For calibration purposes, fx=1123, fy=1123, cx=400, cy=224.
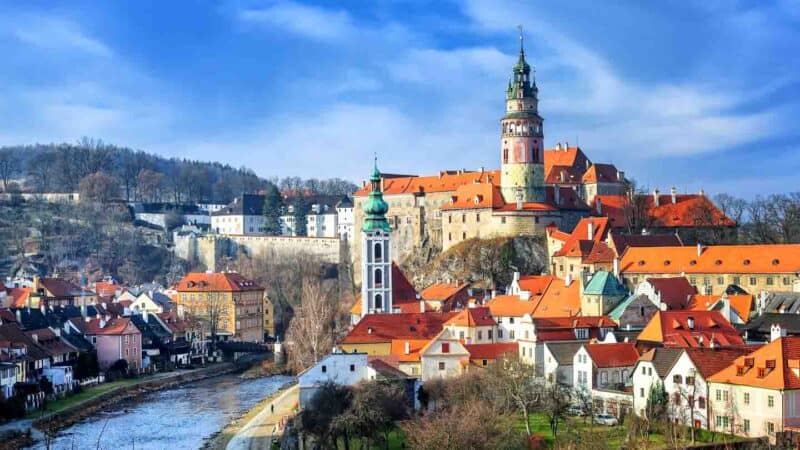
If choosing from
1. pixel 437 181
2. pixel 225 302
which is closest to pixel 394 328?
pixel 225 302

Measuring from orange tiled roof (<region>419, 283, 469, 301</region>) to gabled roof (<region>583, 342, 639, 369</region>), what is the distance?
20.1 metres

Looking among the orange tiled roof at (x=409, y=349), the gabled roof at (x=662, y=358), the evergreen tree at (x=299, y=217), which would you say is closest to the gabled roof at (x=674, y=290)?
the orange tiled roof at (x=409, y=349)

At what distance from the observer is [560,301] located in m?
50.1

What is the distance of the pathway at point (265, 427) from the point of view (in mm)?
38781

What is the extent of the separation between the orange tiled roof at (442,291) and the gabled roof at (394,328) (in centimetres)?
1029

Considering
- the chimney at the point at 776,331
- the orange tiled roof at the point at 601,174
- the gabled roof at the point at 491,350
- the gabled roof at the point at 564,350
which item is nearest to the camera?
the chimney at the point at 776,331

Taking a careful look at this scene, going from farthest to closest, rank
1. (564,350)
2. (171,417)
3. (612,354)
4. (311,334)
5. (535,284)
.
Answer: (311,334), (535,284), (171,417), (564,350), (612,354)

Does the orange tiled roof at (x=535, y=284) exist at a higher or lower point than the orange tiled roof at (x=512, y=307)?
higher

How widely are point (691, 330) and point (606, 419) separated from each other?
21.7 feet

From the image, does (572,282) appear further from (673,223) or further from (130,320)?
(130,320)

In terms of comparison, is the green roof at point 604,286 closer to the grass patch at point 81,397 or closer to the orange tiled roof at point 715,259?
the orange tiled roof at point 715,259

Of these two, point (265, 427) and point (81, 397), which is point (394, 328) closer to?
point (265, 427)

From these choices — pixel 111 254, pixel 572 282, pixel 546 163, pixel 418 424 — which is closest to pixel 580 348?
pixel 418 424

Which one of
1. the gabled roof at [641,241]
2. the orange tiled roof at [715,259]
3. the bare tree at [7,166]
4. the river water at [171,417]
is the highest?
the bare tree at [7,166]
